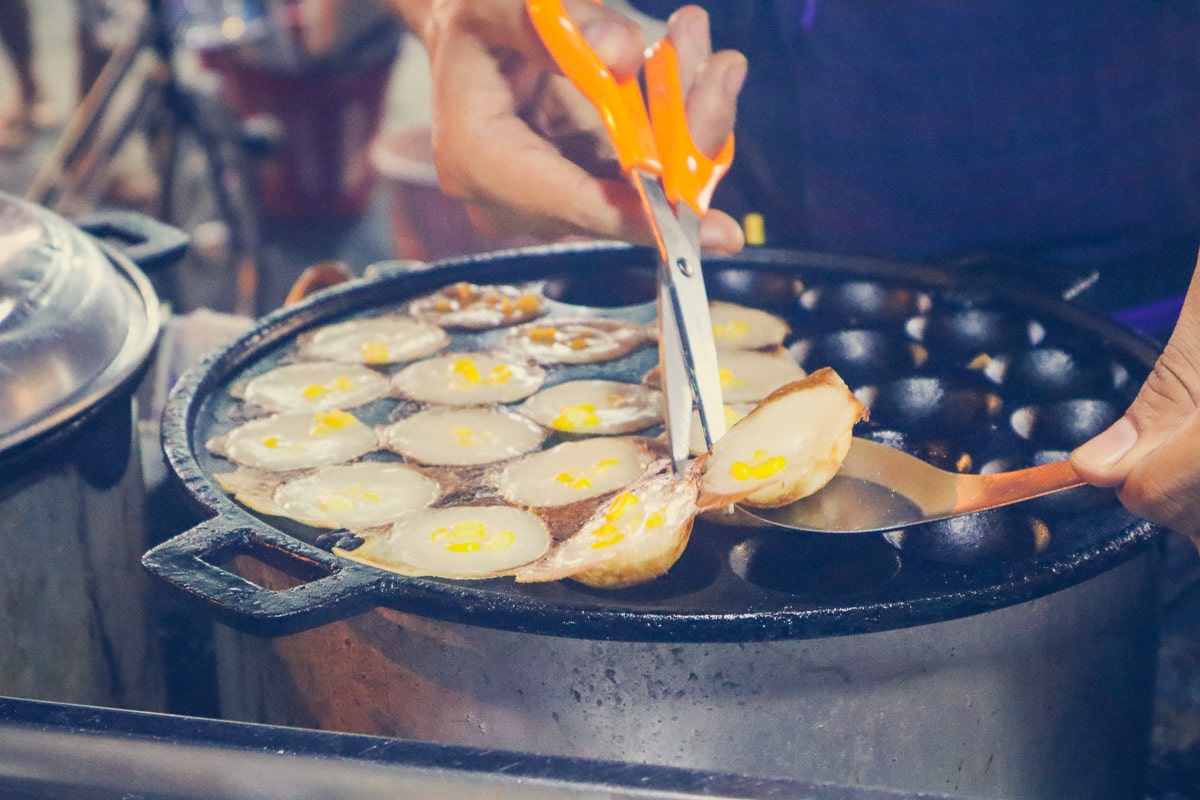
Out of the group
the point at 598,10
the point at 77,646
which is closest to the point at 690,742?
the point at 77,646

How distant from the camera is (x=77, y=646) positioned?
1728 millimetres

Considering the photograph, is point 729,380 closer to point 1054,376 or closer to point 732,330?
point 732,330

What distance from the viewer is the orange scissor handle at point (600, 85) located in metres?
1.80

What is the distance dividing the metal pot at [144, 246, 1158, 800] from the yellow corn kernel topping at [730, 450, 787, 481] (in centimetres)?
13

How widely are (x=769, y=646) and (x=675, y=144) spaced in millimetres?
928

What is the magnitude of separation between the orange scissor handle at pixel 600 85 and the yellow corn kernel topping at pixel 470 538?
0.62 m

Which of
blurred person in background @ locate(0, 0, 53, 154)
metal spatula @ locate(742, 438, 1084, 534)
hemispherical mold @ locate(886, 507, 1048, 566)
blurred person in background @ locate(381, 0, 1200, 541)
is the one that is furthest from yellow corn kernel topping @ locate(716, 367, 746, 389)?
blurred person in background @ locate(0, 0, 53, 154)

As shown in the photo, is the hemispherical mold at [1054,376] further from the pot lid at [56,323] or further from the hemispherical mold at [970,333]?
the pot lid at [56,323]

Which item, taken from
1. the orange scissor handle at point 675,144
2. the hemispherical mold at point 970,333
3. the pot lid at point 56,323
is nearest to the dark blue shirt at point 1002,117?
the hemispherical mold at point 970,333

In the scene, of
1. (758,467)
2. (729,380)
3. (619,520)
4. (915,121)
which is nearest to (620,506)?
(619,520)

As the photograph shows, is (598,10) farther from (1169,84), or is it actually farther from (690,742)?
(1169,84)

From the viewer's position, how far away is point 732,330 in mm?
2287

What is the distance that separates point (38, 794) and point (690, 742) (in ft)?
2.42

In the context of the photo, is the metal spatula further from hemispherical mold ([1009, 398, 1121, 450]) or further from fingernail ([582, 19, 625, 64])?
fingernail ([582, 19, 625, 64])
